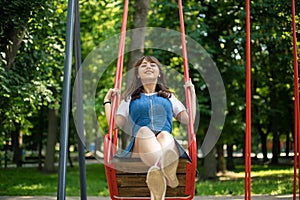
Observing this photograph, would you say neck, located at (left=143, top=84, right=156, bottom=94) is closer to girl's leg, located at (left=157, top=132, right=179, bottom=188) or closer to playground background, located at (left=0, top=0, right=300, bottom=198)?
girl's leg, located at (left=157, top=132, right=179, bottom=188)

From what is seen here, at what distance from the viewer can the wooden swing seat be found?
4.06 m

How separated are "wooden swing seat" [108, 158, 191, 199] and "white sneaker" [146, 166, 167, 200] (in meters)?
0.12

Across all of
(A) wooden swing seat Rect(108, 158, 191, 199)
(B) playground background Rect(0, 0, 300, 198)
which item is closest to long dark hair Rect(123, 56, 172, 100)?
(A) wooden swing seat Rect(108, 158, 191, 199)

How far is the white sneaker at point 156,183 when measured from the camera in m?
3.91

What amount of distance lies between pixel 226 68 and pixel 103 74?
15.0ft

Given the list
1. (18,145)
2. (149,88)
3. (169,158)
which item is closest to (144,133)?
(169,158)

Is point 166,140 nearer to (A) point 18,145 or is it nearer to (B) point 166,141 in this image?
(B) point 166,141

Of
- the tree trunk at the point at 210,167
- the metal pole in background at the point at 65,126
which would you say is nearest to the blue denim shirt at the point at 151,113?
the metal pole in background at the point at 65,126

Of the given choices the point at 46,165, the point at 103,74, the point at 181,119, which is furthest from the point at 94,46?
the point at 181,119

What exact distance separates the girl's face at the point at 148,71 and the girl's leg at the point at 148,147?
0.62m

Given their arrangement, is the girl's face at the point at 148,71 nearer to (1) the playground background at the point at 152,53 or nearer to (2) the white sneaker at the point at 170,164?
(2) the white sneaker at the point at 170,164

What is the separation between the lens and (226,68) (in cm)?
1298

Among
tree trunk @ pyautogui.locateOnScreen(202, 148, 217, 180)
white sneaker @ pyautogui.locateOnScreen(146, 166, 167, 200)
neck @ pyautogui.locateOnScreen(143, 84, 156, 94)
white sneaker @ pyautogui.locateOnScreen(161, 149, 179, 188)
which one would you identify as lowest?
tree trunk @ pyautogui.locateOnScreen(202, 148, 217, 180)

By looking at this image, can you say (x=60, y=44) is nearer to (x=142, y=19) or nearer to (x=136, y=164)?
(x=142, y=19)
